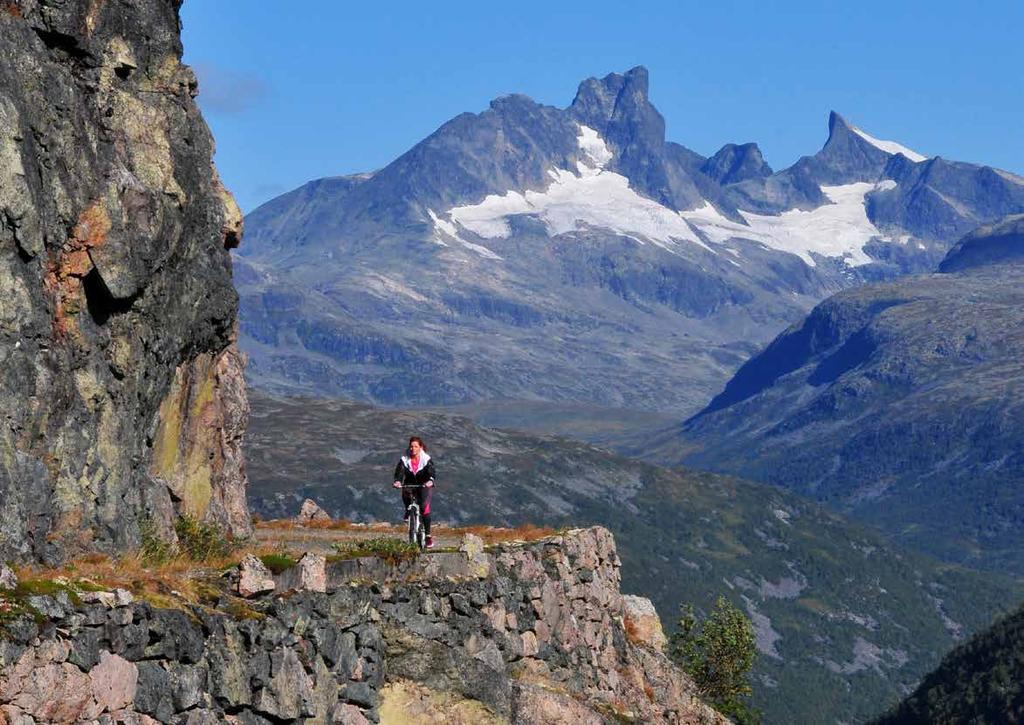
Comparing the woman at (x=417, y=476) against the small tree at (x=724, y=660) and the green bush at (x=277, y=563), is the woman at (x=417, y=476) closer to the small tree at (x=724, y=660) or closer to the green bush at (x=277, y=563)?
the green bush at (x=277, y=563)

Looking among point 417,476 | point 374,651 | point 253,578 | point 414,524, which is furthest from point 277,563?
point 417,476

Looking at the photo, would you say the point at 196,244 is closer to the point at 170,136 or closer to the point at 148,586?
the point at 170,136

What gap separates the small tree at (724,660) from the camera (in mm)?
116562

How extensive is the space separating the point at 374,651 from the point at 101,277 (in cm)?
971

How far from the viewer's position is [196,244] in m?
39.6

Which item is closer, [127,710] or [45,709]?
Result: [45,709]

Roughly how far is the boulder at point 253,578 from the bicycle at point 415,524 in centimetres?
987

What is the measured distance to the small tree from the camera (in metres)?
117

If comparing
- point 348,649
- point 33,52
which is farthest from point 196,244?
point 348,649

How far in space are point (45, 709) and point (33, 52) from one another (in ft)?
49.9

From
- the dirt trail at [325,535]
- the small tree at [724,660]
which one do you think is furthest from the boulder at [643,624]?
the small tree at [724,660]

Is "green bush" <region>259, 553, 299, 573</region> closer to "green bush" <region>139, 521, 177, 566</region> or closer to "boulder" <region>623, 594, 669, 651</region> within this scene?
"green bush" <region>139, 521, 177, 566</region>

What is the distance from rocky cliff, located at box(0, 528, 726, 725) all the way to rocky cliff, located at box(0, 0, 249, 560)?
13.7 feet

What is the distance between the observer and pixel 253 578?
27938 millimetres
